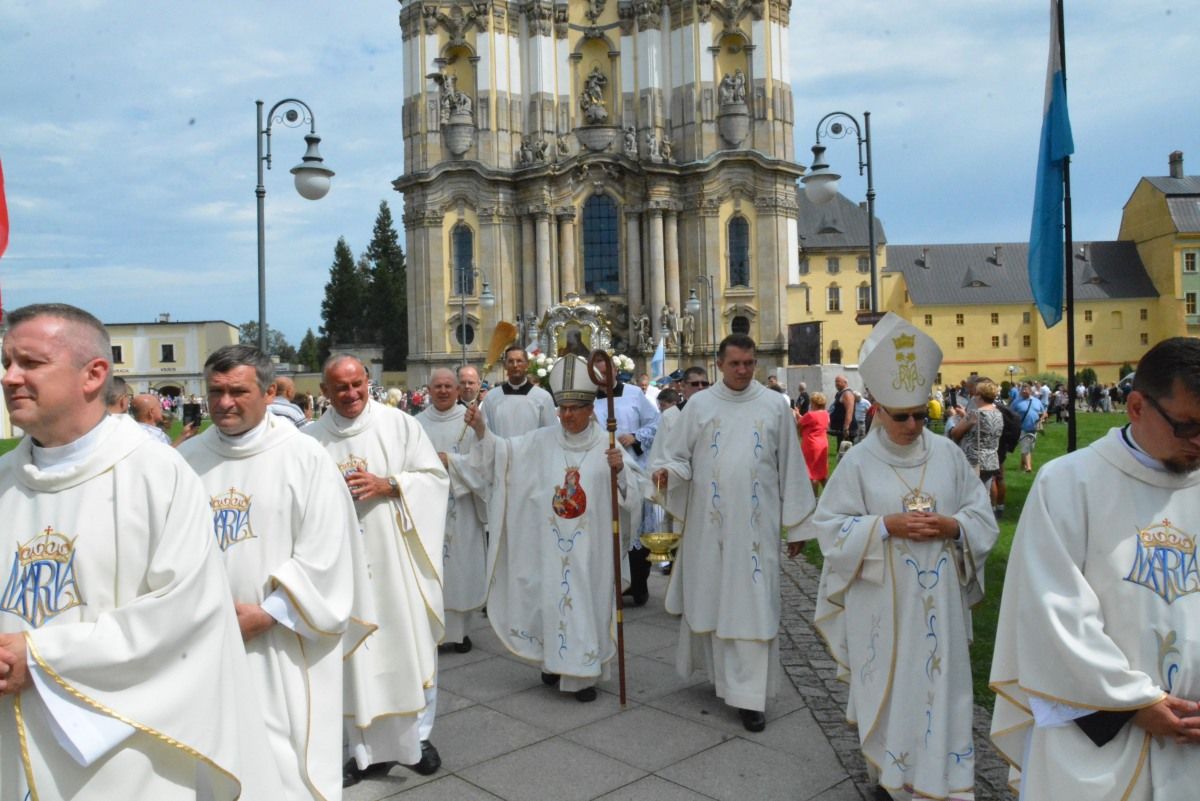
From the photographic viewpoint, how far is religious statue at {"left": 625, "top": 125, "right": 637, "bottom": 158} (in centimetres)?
4675

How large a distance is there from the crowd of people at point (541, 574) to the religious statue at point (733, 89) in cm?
4289

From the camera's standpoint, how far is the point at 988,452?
12406 millimetres

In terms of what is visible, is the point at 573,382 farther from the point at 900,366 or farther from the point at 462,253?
the point at 462,253

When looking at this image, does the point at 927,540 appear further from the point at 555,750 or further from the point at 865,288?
the point at 865,288


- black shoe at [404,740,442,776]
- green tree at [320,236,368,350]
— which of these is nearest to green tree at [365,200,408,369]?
green tree at [320,236,368,350]

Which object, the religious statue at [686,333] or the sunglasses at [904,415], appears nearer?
the sunglasses at [904,415]

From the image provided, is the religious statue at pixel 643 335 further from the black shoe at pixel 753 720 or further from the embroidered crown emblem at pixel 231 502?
the embroidered crown emblem at pixel 231 502

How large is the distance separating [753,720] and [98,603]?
404 centimetres

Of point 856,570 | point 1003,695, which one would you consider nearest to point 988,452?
point 856,570

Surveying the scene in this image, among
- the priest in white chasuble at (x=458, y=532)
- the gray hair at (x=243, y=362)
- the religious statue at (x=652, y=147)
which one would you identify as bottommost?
the priest in white chasuble at (x=458, y=532)

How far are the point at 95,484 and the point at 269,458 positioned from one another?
113cm

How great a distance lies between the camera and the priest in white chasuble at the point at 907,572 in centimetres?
446

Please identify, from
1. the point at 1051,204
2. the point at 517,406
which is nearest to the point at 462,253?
the point at 517,406

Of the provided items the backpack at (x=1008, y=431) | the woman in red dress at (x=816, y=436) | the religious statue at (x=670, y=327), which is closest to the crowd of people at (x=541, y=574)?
the woman in red dress at (x=816, y=436)
